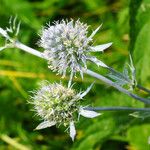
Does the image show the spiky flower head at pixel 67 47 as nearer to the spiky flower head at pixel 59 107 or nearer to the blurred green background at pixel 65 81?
the spiky flower head at pixel 59 107

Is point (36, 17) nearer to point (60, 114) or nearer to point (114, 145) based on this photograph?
point (114, 145)

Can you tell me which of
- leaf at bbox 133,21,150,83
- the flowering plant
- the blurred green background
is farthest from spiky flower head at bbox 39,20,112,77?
the blurred green background

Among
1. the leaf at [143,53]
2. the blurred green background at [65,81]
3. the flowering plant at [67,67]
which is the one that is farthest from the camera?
the blurred green background at [65,81]

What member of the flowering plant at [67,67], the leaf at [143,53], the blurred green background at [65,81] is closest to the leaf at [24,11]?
the blurred green background at [65,81]

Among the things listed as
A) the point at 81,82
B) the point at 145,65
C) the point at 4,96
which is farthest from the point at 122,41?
the point at 4,96

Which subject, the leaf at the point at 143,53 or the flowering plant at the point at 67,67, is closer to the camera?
the flowering plant at the point at 67,67

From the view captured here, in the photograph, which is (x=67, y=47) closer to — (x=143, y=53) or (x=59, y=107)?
(x=59, y=107)
